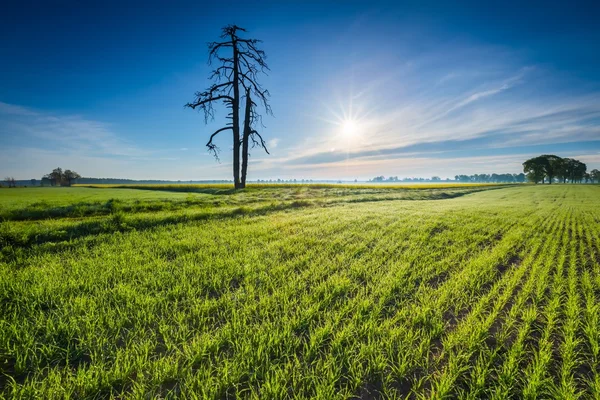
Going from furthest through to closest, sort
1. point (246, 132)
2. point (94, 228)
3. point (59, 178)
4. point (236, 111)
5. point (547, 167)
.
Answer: point (547, 167) → point (59, 178) → point (246, 132) → point (236, 111) → point (94, 228)

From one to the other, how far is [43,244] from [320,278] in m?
6.52

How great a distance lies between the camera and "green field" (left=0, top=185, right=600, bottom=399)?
208 cm

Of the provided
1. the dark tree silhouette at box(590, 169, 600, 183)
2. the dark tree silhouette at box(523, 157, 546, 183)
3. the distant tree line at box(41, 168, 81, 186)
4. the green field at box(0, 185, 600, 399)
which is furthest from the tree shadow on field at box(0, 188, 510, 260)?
the dark tree silhouette at box(590, 169, 600, 183)

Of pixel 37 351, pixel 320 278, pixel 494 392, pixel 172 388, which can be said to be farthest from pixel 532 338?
pixel 37 351

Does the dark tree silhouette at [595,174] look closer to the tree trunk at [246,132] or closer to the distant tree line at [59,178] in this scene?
the tree trunk at [246,132]

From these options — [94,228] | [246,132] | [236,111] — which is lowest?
[94,228]

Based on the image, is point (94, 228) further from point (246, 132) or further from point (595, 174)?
point (595, 174)

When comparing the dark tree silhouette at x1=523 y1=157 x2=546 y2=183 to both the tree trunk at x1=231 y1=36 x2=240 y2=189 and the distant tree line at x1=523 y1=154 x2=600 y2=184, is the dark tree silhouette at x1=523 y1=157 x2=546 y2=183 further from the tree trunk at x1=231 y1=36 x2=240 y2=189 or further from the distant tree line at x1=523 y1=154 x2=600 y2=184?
the tree trunk at x1=231 y1=36 x2=240 y2=189

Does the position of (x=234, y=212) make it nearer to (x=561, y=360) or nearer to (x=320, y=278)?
(x=320, y=278)

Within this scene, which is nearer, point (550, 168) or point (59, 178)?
point (59, 178)

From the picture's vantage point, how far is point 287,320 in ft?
9.49

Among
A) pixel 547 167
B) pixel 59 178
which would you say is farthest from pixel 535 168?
pixel 59 178

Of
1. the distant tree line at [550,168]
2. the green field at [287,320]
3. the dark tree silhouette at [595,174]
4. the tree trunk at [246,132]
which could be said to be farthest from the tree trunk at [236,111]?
the dark tree silhouette at [595,174]

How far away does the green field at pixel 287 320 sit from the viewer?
2.08 m
